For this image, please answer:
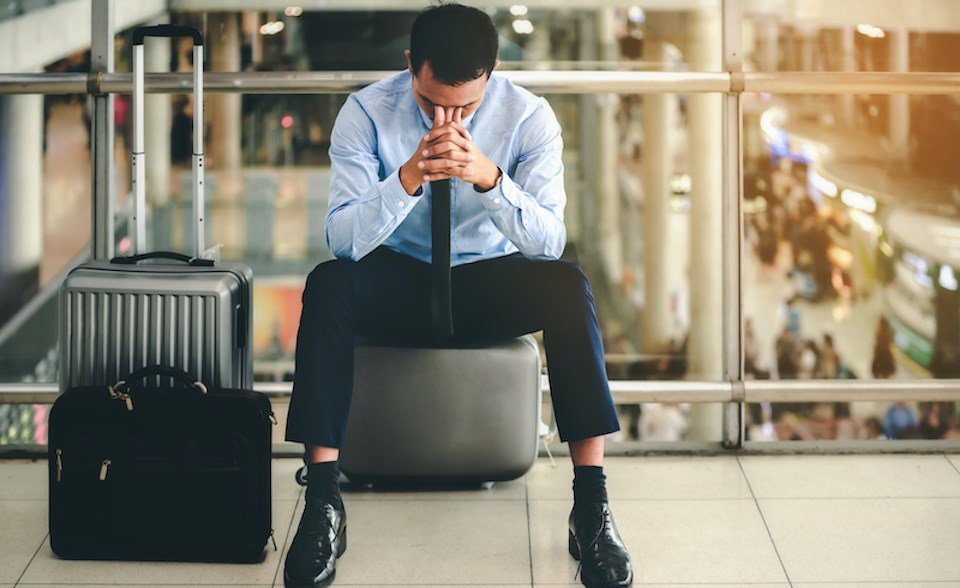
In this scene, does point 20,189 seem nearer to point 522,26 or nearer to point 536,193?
point 522,26

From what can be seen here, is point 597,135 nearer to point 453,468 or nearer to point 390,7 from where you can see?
point 390,7

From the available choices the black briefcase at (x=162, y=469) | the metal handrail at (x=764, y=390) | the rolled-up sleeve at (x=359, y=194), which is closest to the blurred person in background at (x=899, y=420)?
the metal handrail at (x=764, y=390)

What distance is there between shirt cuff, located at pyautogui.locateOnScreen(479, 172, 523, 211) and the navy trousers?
0.18 metres

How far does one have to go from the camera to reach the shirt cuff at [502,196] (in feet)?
6.10

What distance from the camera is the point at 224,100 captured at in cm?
264

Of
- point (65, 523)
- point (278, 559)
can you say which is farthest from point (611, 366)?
point (65, 523)

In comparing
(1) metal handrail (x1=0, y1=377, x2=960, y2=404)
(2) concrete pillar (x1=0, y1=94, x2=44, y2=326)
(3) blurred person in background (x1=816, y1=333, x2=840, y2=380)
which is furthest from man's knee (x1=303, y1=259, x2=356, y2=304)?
(3) blurred person in background (x1=816, y1=333, x2=840, y2=380)

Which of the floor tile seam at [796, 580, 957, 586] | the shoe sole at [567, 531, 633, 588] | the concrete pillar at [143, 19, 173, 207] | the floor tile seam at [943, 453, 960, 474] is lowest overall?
the floor tile seam at [796, 580, 957, 586]

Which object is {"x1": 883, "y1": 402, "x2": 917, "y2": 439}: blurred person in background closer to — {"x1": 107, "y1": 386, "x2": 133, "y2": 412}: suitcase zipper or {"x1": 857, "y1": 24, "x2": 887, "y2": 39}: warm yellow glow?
{"x1": 857, "y1": 24, "x2": 887, "y2": 39}: warm yellow glow

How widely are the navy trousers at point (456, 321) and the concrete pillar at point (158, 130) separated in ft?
2.78

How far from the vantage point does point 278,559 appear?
6.30 feet

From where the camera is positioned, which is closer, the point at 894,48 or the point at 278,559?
the point at 278,559

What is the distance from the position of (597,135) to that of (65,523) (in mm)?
1667

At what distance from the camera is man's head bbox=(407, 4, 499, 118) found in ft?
5.96
